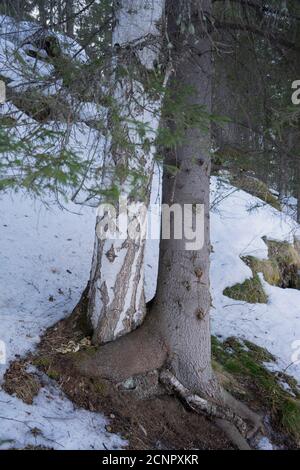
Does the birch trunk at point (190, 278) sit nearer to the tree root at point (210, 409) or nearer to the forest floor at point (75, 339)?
the tree root at point (210, 409)

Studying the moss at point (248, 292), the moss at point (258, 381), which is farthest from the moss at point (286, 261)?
the moss at point (258, 381)

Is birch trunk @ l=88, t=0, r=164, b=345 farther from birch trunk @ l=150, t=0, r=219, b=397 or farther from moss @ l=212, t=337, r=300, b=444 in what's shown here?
moss @ l=212, t=337, r=300, b=444

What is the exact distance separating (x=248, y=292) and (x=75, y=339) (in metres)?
3.65

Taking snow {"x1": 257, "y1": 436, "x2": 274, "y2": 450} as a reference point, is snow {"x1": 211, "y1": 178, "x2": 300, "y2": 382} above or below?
above

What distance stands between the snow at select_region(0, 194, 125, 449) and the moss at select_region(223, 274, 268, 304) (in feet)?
7.94

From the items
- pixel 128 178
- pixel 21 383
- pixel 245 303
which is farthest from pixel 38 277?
pixel 245 303

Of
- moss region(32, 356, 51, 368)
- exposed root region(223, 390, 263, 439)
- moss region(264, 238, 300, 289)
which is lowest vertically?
exposed root region(223, 390, 263, 439)

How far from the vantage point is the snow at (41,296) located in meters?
3.24

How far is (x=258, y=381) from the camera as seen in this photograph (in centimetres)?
478

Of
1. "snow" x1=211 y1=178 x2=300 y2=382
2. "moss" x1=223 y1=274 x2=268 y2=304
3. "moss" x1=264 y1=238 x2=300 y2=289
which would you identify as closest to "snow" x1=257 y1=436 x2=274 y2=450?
"snow" x1=211 y1=178 x2=300 y2=382

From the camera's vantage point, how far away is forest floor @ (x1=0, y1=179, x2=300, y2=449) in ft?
11.1
